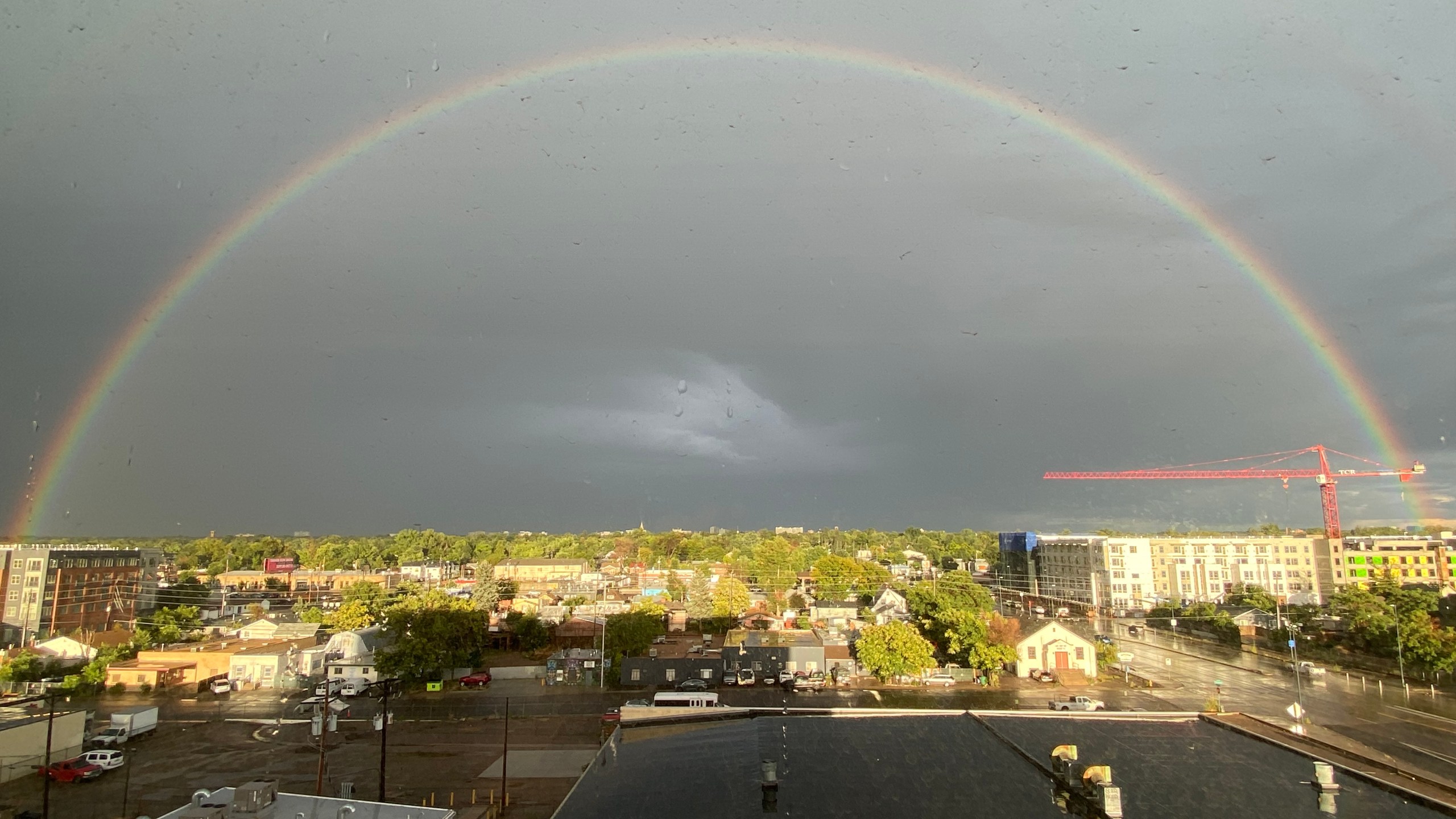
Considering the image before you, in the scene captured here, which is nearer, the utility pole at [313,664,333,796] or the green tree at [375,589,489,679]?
the utility pole at [313,664,333,796]

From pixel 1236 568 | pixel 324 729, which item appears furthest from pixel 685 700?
pixel 1236 568

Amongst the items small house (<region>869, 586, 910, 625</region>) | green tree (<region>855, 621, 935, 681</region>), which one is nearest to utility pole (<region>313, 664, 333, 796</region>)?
green tree (<region>855, 621, 935, 681</region>)

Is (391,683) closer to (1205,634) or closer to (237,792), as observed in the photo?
(237,792)

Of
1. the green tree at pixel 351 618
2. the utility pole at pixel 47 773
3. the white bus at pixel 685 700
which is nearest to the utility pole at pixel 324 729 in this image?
the utility pole at pixel 47 773

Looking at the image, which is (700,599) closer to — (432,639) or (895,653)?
(895,653)

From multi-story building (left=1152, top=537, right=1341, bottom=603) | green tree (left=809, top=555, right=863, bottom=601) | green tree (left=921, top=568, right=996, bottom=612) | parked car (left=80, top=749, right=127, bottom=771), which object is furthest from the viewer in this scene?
green tree (left=809, top=555, right=863, bottom=601)

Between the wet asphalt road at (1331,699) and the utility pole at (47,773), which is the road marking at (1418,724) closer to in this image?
the wet asphalt road at (1331,699)

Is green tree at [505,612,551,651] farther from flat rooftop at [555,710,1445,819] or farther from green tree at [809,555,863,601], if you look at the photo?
green tree at [809,555,863,601]

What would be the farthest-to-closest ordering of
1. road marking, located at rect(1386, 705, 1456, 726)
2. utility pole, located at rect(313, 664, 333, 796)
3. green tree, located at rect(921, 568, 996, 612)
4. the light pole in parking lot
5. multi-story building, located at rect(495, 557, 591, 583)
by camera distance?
multi-story building, located at rect(495, 557, 591, 583) < green tree, located at rect(921, 568, 996, 612) < road marking, located at rect(1386, 705, 1456, 726) < utility pole, located at rect(313, 664, 333, 796) < the light pole in parking lot

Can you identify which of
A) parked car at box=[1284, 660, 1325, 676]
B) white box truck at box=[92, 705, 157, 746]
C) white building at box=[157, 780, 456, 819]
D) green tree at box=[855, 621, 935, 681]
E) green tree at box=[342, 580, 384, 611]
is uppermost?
white building at box=[157, 780, 456, 819]
